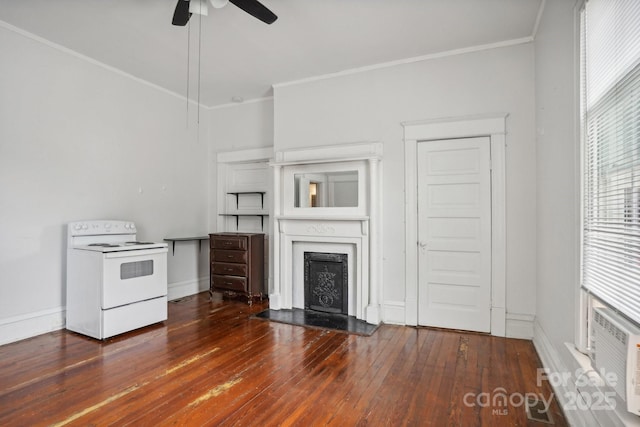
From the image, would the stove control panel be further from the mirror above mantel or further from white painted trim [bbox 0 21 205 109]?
the mirror above mantel

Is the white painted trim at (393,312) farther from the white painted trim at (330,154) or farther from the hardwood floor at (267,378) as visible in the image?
the white painted trim at (330,154)

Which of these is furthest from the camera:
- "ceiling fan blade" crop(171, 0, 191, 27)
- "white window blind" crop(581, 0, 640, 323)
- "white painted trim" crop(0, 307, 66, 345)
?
"white painted trim" crop(0, 307, 66, 345)

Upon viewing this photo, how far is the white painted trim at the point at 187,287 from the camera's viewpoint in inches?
187

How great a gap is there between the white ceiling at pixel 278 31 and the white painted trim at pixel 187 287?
288 cm

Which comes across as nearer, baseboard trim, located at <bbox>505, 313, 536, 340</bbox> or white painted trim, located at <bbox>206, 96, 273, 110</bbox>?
baseboard trim, located at <bbox>505, 313, 536, 340</bbox>

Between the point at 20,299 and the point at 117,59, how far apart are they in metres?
2.69

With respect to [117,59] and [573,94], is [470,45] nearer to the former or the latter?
[573,94]

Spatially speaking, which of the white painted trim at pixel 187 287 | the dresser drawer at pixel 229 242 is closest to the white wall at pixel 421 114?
the dresser drawer at pixel 229 242

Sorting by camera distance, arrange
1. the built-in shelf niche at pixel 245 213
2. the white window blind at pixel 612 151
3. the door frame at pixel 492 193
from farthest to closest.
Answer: the built-in shelf niche at pixel 245 213
the door frame at pixel 492 193
the white window blind at pixel 612 151

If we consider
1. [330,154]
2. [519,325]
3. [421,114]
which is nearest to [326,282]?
[330,154]

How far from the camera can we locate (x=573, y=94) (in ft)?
6.63

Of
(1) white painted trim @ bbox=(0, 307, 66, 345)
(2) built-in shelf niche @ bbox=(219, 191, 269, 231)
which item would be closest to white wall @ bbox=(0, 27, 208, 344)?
(1) white painted trim @ bbox=(0, 307, 66, 345)

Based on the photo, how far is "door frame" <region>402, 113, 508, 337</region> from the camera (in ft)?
10.9

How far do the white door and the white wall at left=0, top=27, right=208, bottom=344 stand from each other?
346 cm
